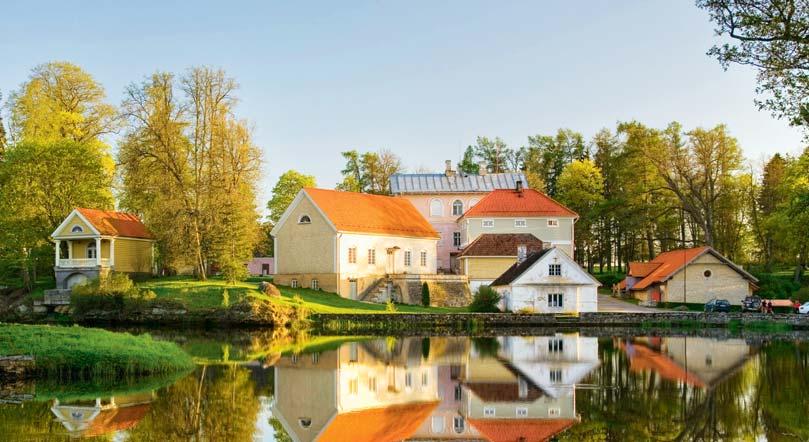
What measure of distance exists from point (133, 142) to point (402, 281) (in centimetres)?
1709

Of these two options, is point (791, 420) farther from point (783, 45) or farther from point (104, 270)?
point (104, 270)

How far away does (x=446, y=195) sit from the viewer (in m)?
59.0

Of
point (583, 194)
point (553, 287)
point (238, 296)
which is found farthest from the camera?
point (583, 194)

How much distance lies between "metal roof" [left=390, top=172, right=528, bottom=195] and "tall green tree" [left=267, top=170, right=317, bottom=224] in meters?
9.25

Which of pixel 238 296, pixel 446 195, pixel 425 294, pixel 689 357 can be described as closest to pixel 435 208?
pixel 446 195

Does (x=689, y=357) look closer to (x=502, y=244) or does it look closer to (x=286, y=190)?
(x=502, y=244)

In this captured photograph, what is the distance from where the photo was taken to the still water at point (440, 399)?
1382cm

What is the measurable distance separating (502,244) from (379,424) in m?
34.4

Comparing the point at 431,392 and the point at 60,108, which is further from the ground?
the point at 60,108

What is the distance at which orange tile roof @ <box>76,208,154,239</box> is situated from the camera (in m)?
43.9

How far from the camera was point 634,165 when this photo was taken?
184ft

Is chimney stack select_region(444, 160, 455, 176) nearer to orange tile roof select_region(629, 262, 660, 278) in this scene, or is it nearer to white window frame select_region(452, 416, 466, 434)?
orange tile roof select_region(629, 262, 660, 278)

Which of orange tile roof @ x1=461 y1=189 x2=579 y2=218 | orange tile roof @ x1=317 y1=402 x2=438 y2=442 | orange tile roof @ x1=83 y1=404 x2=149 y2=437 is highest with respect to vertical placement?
orange tile roof @ x1=461 y1=189 x2=579 y2=218

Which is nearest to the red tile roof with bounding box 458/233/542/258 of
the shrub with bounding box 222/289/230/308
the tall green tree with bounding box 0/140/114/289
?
the shrub with bounding box 222/289/230/308
